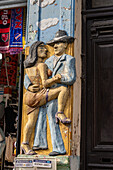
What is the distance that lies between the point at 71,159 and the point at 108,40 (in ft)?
6.47

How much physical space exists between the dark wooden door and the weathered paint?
0.43 meters

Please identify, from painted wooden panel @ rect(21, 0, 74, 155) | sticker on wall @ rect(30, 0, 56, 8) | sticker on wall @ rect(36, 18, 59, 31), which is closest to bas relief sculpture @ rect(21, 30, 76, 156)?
painted wooden panel @ rect(21, 0, 74, 155)

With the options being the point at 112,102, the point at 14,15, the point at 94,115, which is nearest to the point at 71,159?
the point at 94,115

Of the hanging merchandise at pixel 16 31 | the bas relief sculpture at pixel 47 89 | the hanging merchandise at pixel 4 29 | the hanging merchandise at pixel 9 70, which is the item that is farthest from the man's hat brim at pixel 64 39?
the hanging merchandise at pixel 9 70

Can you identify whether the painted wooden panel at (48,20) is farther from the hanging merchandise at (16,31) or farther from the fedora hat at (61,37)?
the hanging merchandise at (16,31)

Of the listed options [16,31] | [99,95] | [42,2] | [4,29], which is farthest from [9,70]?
[99,95]

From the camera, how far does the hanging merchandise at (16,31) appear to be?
209 inches

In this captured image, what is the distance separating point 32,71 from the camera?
14.9 feet

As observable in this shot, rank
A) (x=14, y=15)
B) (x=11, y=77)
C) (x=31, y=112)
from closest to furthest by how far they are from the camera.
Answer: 1. (x=31, y=112)
2. (x=14, y=15)
3. (x=11, y=77)

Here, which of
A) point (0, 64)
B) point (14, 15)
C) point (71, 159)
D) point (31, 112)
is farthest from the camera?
point (0, 64)

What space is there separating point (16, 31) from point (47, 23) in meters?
0.87

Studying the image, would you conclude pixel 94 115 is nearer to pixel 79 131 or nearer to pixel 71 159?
pixel 79 131

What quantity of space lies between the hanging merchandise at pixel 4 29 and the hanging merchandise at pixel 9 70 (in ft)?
4.09

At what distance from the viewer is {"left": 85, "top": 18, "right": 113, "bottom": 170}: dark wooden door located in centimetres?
430
